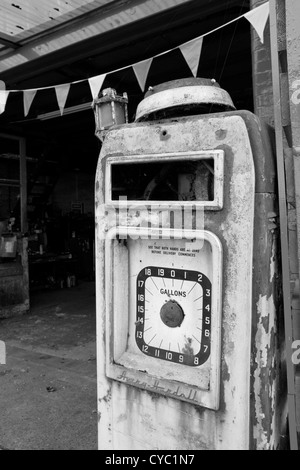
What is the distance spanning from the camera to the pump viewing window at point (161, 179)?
1.59 meters

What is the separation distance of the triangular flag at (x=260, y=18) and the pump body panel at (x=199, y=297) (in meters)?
1.20

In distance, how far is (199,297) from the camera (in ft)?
5.16

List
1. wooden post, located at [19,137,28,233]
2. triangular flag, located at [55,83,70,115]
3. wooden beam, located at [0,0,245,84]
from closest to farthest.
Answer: wooden beam, located at [0,0,245,84] → triangular flag, located at [55,83,70,115] → wooden post, located at [19,137,28,233]

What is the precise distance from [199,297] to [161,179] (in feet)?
1.99

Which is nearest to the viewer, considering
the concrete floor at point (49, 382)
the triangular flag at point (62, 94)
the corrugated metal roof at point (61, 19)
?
the concrete floor at point (49, 382)

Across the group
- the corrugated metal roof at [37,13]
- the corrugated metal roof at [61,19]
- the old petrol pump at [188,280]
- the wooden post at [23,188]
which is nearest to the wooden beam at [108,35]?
the corrugated metal roof at [61,19]

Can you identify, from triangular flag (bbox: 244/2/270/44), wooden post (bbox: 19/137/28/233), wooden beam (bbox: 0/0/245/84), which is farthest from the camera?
wooden post (bbox: 19/137/28/233)

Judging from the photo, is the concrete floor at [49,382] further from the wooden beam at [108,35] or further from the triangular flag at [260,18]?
the wooden beam at [108,35]

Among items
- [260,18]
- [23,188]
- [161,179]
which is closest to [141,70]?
[260,18]

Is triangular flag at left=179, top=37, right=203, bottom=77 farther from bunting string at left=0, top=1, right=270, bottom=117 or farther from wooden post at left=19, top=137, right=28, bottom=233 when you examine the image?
wooden post at left=19, top=137, right=28, bottom=233

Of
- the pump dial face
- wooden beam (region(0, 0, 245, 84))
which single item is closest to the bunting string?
wooden beam (region(0, 0, 245, 84))

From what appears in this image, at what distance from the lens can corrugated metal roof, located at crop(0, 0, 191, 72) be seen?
307cm

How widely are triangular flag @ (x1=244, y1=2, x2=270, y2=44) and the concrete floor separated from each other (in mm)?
2933
